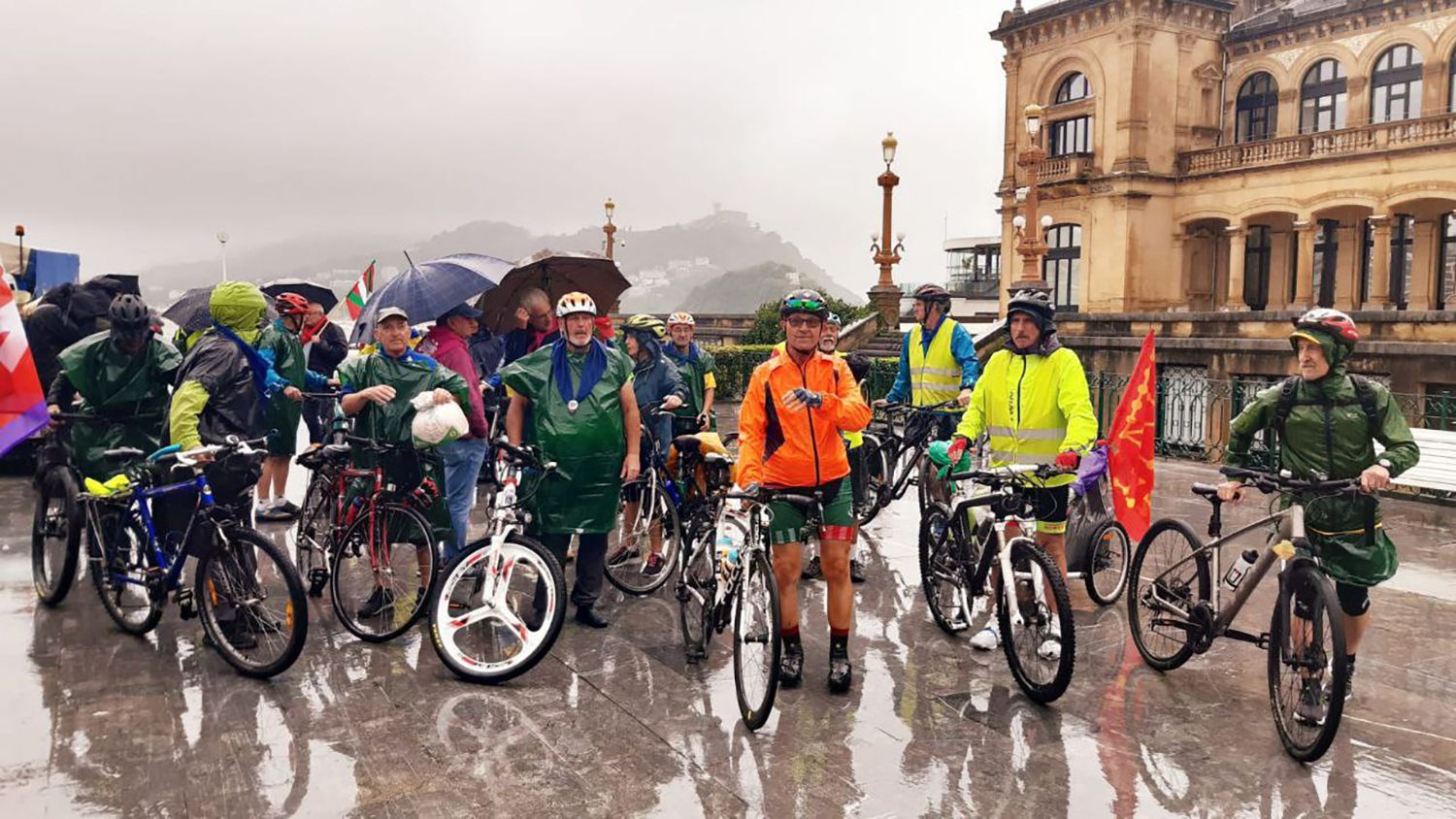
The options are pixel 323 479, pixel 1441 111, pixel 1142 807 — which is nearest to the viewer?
pixel 1142 807

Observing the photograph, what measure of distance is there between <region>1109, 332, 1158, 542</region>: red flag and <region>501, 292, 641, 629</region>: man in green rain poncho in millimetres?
3260

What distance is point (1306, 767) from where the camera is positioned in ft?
15.2

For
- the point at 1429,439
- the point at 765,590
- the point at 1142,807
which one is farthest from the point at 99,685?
the point at 1429,439

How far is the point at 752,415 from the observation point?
547 centimetres

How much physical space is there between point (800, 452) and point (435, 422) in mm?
2202

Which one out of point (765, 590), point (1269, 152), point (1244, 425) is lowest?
point (765, 590)

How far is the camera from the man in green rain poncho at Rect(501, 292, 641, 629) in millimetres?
6297

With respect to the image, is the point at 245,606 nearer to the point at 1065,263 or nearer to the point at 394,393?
the point at 394,393

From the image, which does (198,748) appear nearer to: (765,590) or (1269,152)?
(765,590)

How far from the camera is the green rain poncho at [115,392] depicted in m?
6.56

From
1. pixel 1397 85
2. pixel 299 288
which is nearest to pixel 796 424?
pixel 299 288

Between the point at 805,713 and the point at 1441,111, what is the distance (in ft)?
115

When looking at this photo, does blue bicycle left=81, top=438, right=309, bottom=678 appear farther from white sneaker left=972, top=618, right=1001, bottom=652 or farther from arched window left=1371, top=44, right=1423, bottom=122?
arched window left=1371, top=44, right=1423, bottom=122

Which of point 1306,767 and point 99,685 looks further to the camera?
point 99,685
